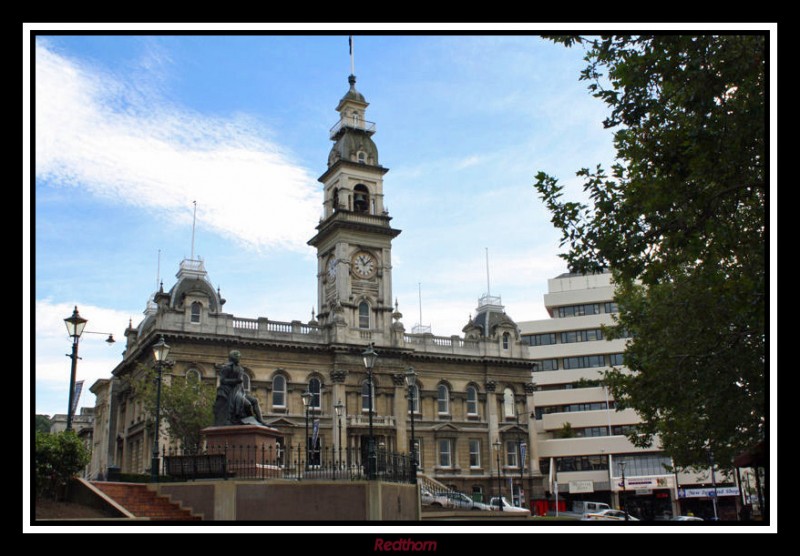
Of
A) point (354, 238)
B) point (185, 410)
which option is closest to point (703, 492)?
point (354, 238)

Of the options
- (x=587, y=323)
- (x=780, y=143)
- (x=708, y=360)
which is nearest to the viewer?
(x=780, y=143)

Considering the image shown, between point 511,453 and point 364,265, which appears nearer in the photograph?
point 364,265

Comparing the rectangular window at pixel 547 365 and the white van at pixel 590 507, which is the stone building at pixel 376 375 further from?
the white van at pixel 590 507

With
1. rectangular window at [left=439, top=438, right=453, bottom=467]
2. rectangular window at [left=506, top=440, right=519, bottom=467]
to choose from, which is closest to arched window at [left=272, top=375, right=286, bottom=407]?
rectangular window at [left=439, top=438, right=453, bottom=467]

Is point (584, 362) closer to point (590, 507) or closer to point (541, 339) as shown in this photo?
point (541, 339)

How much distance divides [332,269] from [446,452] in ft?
51.1

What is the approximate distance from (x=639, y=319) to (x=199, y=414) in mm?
23110

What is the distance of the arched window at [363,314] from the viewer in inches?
2239

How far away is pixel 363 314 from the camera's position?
57.2 meters

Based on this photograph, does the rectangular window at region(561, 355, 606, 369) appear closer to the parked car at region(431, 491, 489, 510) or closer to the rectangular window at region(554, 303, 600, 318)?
the rectangular window at region(554, 303, 600, 318)
